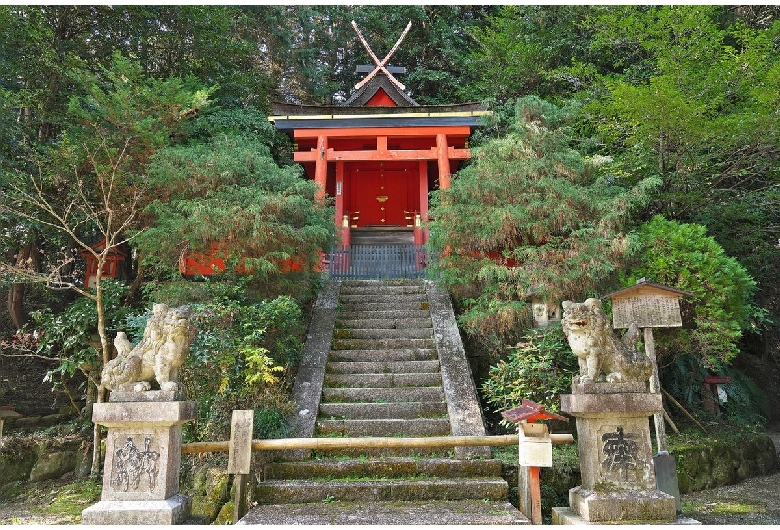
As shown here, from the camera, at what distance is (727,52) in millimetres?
10055

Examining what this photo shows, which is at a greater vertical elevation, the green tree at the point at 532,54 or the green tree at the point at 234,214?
the green tree at the point at 532,54

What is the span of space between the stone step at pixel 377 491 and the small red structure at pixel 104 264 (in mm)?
7181

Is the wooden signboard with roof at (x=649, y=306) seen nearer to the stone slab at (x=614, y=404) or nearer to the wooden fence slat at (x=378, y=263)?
the stone slab at (x=614, y=404)

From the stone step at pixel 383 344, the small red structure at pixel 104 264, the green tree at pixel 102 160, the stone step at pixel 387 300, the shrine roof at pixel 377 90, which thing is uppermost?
the shrine roof at pixel 377 90

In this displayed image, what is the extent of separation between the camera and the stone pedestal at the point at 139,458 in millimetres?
4543

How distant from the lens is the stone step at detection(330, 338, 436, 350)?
8.18 m

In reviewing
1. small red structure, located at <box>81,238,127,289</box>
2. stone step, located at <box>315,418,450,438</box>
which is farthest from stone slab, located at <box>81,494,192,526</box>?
small red structure, located at <box>81,238,127,289</box>

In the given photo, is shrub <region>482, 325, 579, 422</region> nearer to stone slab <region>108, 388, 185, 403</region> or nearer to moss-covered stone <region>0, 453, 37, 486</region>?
stone slab <region>108, 388, 185, 403</region>

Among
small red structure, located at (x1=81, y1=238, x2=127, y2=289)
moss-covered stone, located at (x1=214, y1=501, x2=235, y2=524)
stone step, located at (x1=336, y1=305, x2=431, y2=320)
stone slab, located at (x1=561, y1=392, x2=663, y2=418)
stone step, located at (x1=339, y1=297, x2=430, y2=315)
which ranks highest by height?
small red structure, located at (x1=81, y1=238, x2=127, y2=289)

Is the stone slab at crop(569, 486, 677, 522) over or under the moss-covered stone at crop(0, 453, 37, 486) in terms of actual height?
over

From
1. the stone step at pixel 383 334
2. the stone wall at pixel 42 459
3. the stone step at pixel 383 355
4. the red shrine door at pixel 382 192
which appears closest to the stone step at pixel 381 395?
the stone step at pixel 383 355

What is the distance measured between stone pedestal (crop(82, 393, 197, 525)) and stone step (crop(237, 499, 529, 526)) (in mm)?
797

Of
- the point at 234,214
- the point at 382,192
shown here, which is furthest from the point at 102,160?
the point at 382,192

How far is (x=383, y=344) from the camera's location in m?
8.20
